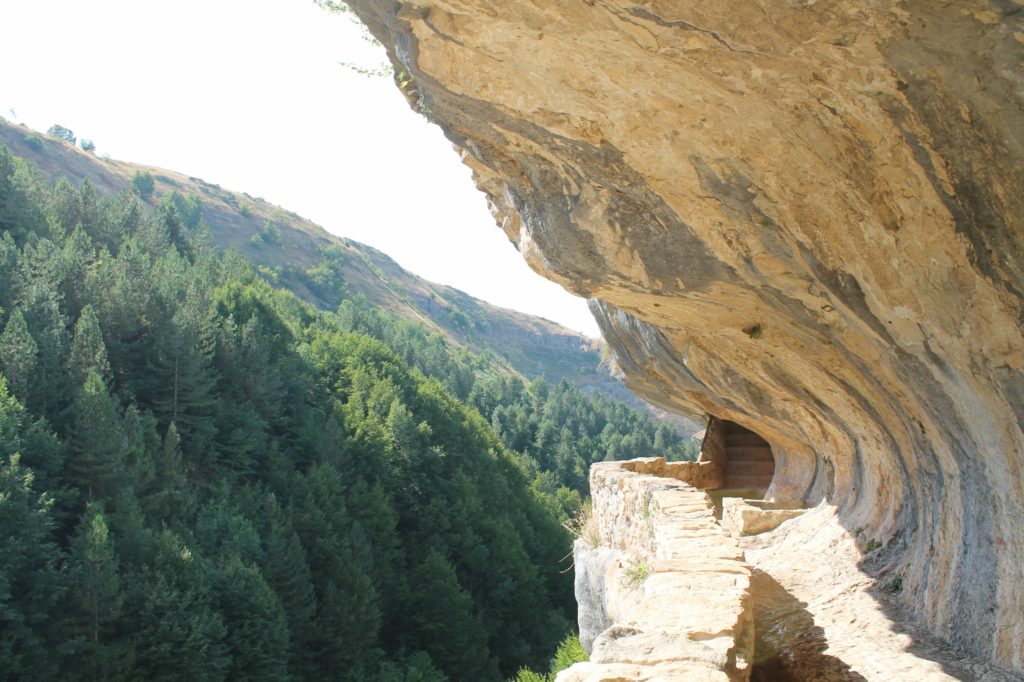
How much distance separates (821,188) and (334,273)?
127 meters

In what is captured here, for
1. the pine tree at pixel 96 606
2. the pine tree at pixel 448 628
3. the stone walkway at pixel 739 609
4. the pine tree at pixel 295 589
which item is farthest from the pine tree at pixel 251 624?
the stone walkway at pixel 739 609

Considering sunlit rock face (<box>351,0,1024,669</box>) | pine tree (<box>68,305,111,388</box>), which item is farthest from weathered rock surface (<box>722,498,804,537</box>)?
pine tree (<box>68,305,111,388</box>)

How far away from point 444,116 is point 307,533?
35.2 metres

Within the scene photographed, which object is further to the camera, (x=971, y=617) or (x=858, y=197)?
(x=971, y=617)

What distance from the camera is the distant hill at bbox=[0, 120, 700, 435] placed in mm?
112812

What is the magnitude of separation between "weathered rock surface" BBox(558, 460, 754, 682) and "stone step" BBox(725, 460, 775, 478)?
10.2m

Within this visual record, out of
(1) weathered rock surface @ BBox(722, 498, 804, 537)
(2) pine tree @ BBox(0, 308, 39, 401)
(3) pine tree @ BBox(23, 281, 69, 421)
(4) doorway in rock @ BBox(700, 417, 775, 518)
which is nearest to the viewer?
(1) weathered rock surface @ BBox(722, 498, 804, 537)

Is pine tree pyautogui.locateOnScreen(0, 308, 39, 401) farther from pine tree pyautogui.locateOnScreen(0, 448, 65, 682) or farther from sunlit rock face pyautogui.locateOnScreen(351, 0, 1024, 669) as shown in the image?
sunlit rock face pyautogui.locateOnScreen(351, 0, 1024, 669)

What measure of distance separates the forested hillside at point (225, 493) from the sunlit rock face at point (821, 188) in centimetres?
1158

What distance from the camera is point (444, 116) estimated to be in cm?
659

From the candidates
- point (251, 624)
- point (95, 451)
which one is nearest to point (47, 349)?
point (95, 451)

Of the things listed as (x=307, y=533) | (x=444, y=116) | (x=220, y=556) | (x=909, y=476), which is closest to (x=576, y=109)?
(x=444, y=116)

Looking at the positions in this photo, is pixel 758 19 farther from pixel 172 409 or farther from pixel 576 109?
pixel 172 409

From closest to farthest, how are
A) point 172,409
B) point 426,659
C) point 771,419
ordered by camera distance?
point 771,419
point 426,659
point 172,409
